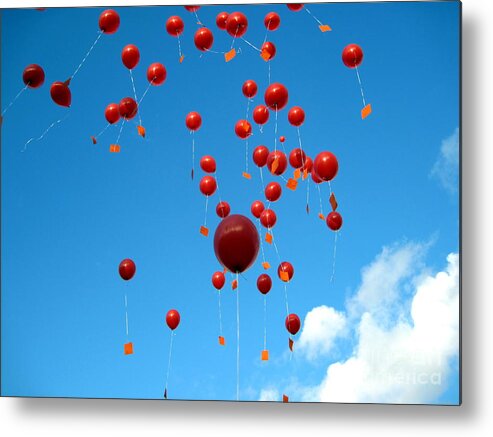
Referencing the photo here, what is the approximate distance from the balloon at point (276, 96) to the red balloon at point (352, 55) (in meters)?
0.20

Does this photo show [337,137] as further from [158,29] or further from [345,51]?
[158,29]

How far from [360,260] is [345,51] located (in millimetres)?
614

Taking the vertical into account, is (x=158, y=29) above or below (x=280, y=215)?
above

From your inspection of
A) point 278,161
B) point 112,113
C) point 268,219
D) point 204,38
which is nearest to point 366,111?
point 278,161

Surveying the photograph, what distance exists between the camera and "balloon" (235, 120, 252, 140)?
95.2 inches

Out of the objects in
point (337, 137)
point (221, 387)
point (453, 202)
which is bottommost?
point (221, 387)

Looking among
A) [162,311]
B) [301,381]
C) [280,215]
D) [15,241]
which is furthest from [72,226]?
[301,381]

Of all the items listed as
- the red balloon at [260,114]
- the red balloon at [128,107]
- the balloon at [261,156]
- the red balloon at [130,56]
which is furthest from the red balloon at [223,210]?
the red balloon at [130,56]

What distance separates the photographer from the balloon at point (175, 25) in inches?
96.2

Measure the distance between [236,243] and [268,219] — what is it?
171 millimetres

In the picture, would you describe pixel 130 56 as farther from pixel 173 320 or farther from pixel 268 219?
pixel 173 320

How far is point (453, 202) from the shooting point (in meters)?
2.29

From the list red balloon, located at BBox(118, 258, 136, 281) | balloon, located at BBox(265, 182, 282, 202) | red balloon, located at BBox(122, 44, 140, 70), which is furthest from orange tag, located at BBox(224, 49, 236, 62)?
red balloon, located at BBox(118, 258, 136, 281)

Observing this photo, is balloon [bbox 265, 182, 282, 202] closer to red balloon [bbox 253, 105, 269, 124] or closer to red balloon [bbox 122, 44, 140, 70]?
red balloon [bbox 253, 105, 269, 124]
